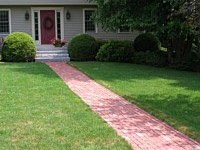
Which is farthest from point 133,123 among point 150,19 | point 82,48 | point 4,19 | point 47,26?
point 4,19

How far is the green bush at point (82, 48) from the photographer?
55.8ft

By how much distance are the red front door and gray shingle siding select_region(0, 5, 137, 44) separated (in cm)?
74

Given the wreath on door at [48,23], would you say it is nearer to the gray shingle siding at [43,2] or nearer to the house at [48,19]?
the house at [48,19]

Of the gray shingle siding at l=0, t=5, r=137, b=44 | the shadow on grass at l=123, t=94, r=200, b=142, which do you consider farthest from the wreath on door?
the shadow on grass at l=123, t=94, r=200, b=142

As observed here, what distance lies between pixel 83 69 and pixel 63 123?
7.91 meters

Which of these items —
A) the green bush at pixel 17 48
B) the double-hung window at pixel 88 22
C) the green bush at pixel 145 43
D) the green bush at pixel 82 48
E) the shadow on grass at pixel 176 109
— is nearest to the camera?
the shadow on grass at pixel 176 109

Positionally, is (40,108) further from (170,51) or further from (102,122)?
(170,51)

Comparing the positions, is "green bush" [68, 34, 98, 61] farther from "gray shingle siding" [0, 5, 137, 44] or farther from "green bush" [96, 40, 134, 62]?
"gray shingle siding" [0, 5, 137, 44]

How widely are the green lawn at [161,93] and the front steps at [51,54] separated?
12.9ft

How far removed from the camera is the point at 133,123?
578 cm

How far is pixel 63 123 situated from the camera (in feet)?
18.3

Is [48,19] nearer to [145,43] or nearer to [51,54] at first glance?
[51,54]

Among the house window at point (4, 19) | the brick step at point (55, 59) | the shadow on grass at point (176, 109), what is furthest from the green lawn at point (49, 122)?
the house window at point (4, 19)

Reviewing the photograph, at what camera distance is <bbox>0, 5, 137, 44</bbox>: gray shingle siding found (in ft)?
62.5
